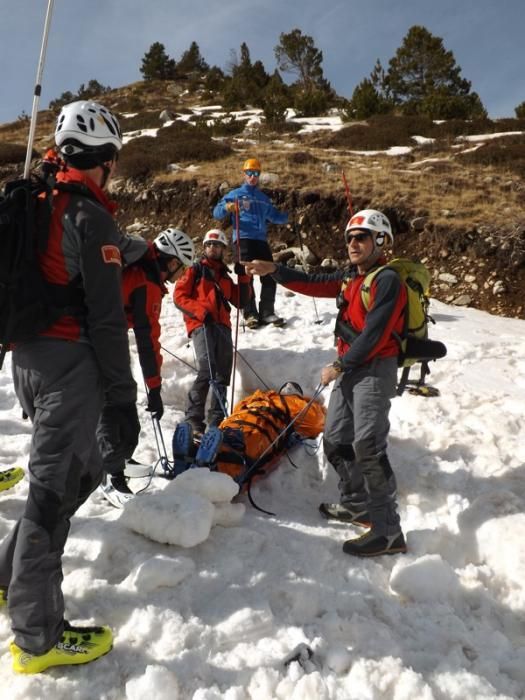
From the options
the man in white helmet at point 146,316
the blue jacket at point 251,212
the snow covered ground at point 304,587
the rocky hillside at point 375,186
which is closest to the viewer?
the snow covered ground at point 304,587

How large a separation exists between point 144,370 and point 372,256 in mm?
2464

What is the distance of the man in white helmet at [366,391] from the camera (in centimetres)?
401

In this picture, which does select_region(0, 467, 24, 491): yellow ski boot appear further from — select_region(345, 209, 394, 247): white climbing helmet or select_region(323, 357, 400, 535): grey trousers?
select_region(345, 209, 394, 247): white climbing helmet

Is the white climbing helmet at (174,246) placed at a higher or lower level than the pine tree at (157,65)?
lower

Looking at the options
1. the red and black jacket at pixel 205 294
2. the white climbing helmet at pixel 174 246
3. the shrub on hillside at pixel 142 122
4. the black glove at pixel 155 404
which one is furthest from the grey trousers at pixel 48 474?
the shrub on hillside at pixel 142 122

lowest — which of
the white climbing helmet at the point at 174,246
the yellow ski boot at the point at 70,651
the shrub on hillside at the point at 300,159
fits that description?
the yellow ski boot at the point at 70,651

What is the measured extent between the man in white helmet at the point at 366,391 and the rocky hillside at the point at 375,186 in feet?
23.4

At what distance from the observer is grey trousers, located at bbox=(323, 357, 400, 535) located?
403 centimetres

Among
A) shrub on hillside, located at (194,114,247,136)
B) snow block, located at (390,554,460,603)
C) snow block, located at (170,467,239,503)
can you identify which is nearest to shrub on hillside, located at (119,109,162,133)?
shrub on hillside, located at (194,114,247,136)

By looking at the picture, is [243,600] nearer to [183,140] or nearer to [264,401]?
[264,401]

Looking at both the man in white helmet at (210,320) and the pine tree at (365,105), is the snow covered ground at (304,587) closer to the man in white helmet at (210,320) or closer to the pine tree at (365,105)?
the man in white helmet at (210,320)

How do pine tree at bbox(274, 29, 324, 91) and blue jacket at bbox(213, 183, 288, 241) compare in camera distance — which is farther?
pine tree at bbox(274, 29, 324, 91)

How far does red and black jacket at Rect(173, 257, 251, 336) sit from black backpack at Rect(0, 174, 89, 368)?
14.9 ft

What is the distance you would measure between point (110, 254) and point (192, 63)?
58.6 meters
